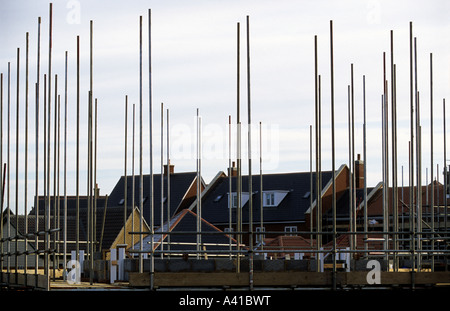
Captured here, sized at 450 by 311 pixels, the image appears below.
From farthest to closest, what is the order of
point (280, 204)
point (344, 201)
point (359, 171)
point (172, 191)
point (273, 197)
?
point (172, 191)
point (273, 197)
point (280, 204)
point (344, 201)
point (359, 171)

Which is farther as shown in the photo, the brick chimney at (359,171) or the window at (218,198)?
the window at (218,198)

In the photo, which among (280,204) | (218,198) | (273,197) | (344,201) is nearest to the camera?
(344,201)

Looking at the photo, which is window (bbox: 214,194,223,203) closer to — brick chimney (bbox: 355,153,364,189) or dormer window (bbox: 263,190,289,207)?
Result: dormer window (bbox: 263,190,289,207)

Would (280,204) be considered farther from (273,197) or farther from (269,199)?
(269,199)

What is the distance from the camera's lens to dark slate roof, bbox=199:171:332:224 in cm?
5856

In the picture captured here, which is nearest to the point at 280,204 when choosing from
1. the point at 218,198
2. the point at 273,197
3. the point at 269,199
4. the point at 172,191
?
the point at 273,197

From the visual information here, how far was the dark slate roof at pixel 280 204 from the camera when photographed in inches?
2306

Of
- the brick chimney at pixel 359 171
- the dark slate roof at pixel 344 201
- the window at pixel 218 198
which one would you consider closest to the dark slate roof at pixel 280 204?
the window at pixel 218 198

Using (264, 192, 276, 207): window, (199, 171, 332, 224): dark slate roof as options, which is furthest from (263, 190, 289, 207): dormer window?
(199, 171, 332, 224): dark slate roof

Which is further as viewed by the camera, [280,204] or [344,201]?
[280,204]

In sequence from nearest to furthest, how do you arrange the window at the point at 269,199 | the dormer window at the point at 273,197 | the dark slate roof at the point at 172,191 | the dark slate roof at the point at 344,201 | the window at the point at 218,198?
the dark slate roof at the point at 344,201, the dormer window at the point at 273,197, the window at the point at 269,199, the window at the point at 218,198, the dark slate roof at the point at 172,191

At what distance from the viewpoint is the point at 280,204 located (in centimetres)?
5966

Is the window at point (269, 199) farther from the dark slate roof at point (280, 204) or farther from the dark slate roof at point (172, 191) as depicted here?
the dark slate roof at point (172, 191)
